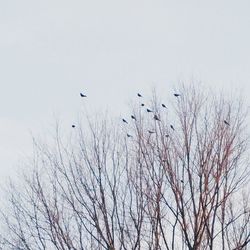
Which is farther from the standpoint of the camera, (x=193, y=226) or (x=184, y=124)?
(x=184, y=124)

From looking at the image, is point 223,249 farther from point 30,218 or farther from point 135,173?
point 30,218

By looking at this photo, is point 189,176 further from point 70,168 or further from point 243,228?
point 70,168

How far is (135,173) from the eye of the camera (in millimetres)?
10977

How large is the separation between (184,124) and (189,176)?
1097 millimetres

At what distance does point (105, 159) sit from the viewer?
1123 cm

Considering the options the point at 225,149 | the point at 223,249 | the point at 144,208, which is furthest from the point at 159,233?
the point at 225,149

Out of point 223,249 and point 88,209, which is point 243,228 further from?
point 88,209

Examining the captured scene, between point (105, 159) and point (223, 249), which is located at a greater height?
point (105, 159)

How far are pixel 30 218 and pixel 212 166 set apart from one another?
3362 mm

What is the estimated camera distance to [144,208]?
35.3 ft

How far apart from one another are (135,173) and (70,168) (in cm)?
121

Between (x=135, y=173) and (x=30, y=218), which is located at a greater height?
(x=135, y=173)

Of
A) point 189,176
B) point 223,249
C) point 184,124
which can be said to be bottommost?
point 223,249

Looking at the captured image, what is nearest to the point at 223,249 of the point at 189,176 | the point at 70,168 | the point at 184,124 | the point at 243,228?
the point at 243,228
